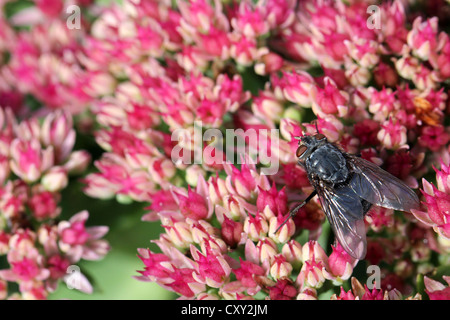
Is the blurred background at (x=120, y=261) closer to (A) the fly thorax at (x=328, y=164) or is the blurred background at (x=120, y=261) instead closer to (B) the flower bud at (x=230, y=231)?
(B) the flower bud at (x=230, y=231)

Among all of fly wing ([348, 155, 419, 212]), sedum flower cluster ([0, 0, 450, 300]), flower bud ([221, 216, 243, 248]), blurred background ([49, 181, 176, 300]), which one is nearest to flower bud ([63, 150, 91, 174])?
sedum flower cluster ([0, 0, 450, 300])

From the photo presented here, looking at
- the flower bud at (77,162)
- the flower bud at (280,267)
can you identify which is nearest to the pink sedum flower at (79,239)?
the flower bud at (77,162)

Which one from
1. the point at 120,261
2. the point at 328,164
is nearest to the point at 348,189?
the point at 328,164

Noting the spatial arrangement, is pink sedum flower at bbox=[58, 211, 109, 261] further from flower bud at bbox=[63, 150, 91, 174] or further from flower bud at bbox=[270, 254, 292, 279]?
flower bud at bbox=[270, 254, 292, 279]

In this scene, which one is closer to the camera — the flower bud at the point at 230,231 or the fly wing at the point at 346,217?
the fly wing at the point at 346,217

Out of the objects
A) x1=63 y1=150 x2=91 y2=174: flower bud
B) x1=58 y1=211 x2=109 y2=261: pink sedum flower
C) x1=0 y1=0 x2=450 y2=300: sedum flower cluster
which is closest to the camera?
x1=0 y1=0 x2=450 y2=300: sedum flower cluster

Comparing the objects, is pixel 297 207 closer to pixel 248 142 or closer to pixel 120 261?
pixel 248 142
